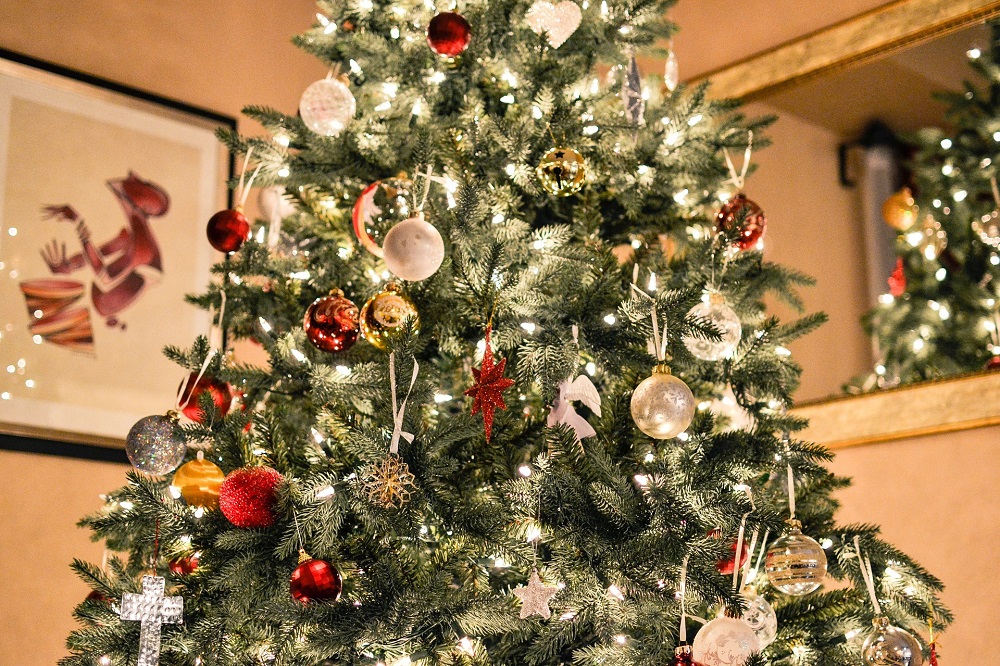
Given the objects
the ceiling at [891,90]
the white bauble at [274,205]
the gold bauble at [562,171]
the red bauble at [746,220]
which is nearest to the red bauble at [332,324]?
the gold bauble at [562,171]

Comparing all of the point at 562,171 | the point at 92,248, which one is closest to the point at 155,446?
the point at 562,171

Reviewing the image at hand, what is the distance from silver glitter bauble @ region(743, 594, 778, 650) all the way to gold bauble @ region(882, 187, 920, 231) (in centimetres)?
134

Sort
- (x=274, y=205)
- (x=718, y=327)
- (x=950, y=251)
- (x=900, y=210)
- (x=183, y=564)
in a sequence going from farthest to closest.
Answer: (x=900, y=210) → (x=950, y=251) → (x=274, y=205) → (x=183, y=564) → (x=718, y=327)

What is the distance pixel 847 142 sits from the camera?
7.99ft

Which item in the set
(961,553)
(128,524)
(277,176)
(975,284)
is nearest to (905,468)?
(961,553)

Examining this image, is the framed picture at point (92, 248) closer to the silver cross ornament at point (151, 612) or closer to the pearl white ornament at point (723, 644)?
the silver cross ornament at point (151, 612)

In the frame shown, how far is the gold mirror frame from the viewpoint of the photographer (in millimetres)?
2188

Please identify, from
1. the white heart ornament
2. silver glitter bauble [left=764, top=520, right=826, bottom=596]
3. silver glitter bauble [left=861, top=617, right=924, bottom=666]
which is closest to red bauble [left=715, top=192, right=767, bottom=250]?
the white heart ornament

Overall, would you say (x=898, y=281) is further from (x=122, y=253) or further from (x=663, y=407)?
(x=122, y=253)

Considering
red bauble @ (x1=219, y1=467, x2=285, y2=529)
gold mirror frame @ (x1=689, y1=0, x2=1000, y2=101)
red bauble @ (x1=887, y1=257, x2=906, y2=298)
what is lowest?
red bauble @ (x1=219, y1=467, x2=285, y2=529)

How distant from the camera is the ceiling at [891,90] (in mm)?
2178

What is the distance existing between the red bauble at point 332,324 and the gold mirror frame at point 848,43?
1664 millimetres

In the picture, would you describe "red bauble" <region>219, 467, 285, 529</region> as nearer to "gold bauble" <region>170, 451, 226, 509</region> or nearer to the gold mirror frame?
"gold bauble" <region>170, 451, 226, 509</region>

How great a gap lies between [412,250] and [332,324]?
0.19 metres
